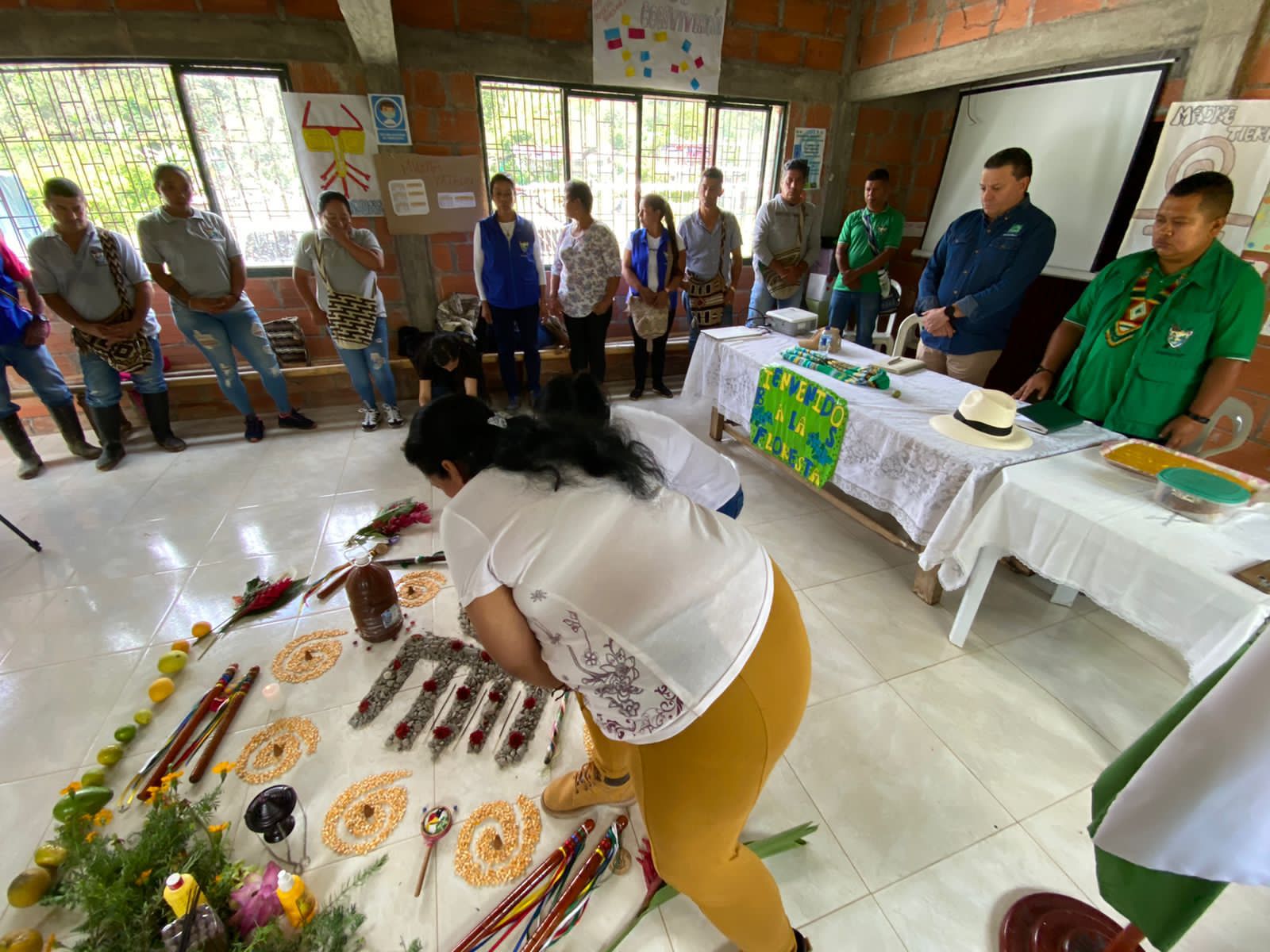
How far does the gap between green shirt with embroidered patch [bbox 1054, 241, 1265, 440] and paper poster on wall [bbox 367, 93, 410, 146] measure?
3.64 meters

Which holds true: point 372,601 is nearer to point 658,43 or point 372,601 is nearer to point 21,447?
point 21,447

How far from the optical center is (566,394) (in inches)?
39.3

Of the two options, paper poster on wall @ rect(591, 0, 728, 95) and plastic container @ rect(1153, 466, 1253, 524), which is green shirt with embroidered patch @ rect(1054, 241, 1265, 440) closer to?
plastic container @ rect(1153, 466, 1253, 524)

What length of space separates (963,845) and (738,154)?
4418 millimetres

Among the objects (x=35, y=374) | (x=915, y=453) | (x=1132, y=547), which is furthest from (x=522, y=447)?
(x=35, y=374)

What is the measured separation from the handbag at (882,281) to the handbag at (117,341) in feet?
14.0

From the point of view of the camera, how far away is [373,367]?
3516 mm

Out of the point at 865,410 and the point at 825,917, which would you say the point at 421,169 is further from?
the point at 825,917

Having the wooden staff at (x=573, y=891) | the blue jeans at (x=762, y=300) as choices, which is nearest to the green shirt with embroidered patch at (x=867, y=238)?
the blue jeans at (x=762, y=300)

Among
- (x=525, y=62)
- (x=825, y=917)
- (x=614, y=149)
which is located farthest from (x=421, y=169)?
(x=825, y=917)

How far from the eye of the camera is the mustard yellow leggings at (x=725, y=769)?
0.79m

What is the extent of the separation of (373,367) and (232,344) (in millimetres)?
788

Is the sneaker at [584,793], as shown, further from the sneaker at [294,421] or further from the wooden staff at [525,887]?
the sneaker at [294,421]

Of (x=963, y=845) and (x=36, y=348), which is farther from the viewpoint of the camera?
(x=36, y=348)
